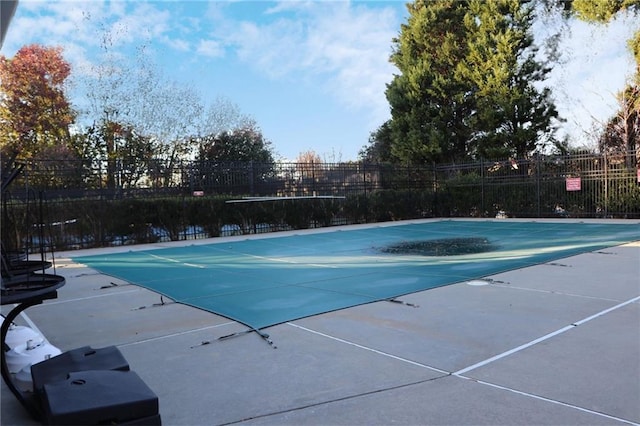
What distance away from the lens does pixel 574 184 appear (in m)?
19.2

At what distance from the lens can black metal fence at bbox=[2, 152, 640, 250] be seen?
45.0ft

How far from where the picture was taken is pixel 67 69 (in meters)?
24.0

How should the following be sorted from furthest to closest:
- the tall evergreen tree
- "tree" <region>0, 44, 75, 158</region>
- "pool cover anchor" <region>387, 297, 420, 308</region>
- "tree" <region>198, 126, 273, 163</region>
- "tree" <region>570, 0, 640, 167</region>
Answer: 1. "tree" <region>198, 126, 273, 163</region>
2. the tall evergreen tree
3. "tree" <region>570, 0, 640, 167</region>
4. "tree" <region>0, 44, 75, 158</region>
5. "pool cover anchor" <region>387, 297, 420, 308</region>

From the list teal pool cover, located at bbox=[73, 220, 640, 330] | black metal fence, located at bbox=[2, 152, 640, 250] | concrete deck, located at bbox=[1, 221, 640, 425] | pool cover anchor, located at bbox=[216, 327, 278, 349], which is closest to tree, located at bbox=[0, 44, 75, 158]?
black metal fence, located at bbox=[2, 152, 640, 250]

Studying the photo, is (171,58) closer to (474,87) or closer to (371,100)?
(371,100)

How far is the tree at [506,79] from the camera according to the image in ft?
80.7

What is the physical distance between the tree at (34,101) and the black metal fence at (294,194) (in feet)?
35.8

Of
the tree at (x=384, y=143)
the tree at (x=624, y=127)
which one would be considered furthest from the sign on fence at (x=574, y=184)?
the tree at (x=384, y=143)

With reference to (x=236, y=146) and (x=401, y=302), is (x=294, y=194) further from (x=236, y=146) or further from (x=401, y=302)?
(x=236, y=146)

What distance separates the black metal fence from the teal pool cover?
2.31 metres

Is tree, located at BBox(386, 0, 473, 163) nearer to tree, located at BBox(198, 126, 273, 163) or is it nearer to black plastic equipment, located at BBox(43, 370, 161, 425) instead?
tree, located at BBox(198, 126, 273, 163)

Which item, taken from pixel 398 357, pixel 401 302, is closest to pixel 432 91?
pixel 401 302

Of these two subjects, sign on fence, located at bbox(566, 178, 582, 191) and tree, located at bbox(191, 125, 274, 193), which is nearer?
tree, located at bbox(191, 125, 274, 193)

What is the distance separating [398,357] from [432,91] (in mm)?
24595
